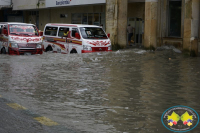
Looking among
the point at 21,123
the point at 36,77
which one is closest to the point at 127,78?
the point at 36,77

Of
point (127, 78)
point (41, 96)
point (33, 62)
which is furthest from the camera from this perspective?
point (33, 62)

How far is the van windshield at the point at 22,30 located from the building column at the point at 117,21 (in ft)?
27.3

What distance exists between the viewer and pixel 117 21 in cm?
2502

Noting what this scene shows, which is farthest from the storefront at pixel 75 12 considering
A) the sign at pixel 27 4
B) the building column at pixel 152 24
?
the building column at pixel 152 24

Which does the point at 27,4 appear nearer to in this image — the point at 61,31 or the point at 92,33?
the point at 61,31

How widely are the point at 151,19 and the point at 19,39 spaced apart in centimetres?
928

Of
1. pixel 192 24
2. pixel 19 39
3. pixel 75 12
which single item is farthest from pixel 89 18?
pixel 19 39

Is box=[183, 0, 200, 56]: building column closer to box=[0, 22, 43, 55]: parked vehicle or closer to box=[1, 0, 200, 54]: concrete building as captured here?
box=[1, 0, 200, 54]: concrete building

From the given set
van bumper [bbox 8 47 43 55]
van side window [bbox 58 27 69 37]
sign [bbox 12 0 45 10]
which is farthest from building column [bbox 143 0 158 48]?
sign [bbox 12 0 45 10]

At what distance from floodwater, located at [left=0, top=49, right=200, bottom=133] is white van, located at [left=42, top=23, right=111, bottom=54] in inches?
115

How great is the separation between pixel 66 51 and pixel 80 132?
1315cm

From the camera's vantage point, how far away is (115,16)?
82.3 ft

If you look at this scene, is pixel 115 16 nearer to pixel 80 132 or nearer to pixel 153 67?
pixel 153 67

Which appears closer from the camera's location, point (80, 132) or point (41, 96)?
point (80, 132)
